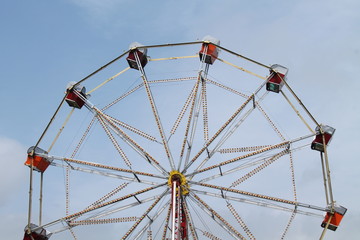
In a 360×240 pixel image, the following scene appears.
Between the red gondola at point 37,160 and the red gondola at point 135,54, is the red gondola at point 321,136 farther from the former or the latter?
the red gondola at point 37,160

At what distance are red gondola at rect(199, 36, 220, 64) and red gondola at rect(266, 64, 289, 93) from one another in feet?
14.1

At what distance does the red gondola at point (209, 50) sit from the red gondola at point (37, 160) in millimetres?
14011

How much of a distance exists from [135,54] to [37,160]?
10.9m

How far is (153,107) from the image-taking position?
1618 inches

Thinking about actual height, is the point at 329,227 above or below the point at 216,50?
below

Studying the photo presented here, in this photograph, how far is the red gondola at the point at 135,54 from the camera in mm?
44969

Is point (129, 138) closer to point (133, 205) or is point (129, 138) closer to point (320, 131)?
point (133, 205)

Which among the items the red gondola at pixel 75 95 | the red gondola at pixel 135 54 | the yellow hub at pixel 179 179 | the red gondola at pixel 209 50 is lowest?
the yellow hub at pixel 179 179

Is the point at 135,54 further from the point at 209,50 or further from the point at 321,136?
the point at 321,136

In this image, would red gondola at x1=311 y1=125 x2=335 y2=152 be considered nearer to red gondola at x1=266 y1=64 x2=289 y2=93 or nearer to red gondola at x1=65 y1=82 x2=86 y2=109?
red gondola at x1=266 y1=64 x2=289 y2=93

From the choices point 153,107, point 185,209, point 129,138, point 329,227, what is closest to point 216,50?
point 153,107

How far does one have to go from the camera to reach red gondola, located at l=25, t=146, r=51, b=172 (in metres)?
44.3

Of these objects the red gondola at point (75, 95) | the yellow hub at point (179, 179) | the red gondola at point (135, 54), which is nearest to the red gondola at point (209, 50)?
the red gondola at point (135, 54)

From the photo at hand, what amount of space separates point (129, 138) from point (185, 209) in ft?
20.3
